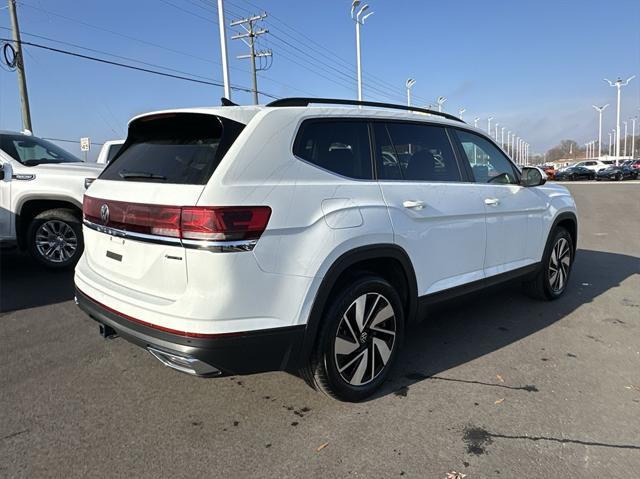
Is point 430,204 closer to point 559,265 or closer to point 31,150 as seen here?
point 559,265

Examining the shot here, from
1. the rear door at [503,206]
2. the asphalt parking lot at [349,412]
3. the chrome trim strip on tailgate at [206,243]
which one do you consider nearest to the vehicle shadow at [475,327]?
the asphalt parking lot at [349,412]

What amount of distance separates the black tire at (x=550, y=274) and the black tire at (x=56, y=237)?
5621 mm

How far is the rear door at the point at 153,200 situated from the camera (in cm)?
248

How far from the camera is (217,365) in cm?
245

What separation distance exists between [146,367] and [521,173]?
3816 millimetres

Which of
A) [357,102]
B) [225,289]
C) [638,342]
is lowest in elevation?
[638,342]

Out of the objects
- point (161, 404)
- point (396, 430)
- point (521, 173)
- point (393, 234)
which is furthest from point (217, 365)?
point (521, 173)

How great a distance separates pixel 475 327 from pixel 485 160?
1547mm

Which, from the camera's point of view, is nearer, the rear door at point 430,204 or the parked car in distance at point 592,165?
the rear door at point 430,204

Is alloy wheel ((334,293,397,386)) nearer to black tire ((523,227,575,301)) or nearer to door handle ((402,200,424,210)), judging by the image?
door handle ((402,200,424,210))

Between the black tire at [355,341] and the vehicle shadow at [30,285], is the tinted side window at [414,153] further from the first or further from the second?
the vehicle shadow at [30,285]

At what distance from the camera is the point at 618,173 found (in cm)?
4212

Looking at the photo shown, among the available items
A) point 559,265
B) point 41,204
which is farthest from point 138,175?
point 559,265

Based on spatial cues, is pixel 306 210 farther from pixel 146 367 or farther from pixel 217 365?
pixel 146 367
